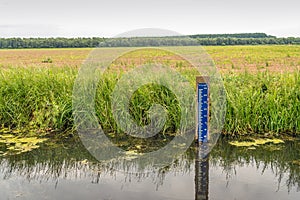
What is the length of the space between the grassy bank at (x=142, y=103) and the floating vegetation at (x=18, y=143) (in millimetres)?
366

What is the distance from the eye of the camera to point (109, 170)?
4.12m

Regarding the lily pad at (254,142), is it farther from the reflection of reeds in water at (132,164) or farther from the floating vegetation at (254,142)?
the reflection of reeds in water at (132,164)

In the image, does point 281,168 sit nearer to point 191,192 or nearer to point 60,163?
point 191,192

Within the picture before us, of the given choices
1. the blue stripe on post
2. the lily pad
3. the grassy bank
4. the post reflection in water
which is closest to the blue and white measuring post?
the blue stripe on post

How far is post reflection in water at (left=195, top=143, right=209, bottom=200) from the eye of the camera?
3.47 m

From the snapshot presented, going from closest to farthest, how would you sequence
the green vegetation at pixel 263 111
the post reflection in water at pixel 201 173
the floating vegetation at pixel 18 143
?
the post reflection in water at pixel 201 173 < the floating vegetation at pixel 18 143 < the green vegetation at pixel 263 111

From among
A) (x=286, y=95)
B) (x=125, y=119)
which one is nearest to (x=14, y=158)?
(x=125, y=119)

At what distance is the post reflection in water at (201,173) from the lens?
3.47m

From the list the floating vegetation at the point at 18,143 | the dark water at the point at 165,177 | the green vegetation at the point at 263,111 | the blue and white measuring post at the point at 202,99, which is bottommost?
the dark water at the point at 165,177

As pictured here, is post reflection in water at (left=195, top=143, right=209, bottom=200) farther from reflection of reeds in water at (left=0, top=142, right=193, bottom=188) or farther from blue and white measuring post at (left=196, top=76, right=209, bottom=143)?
blue and white measuring post at (left=196, top=76, right=209, bottom=143)

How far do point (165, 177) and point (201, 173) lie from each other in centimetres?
40

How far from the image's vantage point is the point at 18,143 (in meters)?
5.13

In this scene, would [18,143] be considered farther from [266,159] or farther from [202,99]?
[266,159]

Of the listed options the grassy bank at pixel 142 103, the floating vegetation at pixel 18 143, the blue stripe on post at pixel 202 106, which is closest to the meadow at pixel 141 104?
the grassy bank at pixel 142 103
